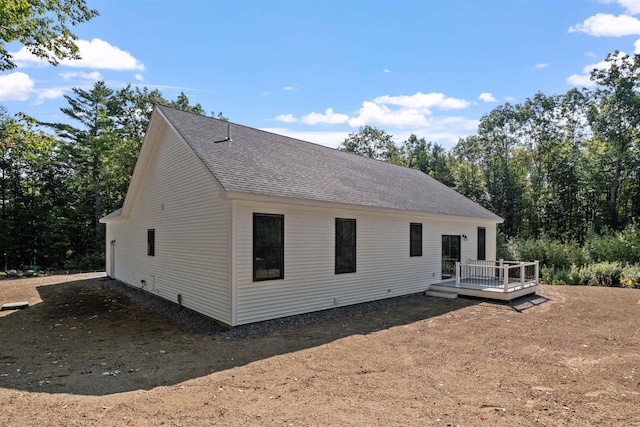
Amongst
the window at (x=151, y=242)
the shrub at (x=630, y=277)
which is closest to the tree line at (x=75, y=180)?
the window at (x=151, y=242)

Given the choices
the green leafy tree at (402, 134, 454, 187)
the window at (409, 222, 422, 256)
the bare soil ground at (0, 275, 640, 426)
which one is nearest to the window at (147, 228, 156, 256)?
the bare soil ground at (0, 275, 640, 426)

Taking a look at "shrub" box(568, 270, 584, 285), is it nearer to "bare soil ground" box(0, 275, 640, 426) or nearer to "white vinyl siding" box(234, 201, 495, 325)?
"bare soil ground" box(0, 275, 640, 426)

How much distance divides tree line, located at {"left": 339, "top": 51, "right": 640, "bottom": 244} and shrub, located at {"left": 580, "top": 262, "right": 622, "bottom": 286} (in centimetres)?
628

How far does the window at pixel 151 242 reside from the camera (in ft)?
37.3

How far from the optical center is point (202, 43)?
12578 millimetres

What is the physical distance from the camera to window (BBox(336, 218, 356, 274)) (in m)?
9.42

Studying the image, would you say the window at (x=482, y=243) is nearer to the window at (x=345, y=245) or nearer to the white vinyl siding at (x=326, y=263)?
the white vinyl siding at (x=326, y=263)

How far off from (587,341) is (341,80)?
1498cm

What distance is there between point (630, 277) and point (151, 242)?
60.0ft

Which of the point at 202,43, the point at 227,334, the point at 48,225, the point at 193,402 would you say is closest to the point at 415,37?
the point at 202,43

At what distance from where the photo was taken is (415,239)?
1184 centimetres

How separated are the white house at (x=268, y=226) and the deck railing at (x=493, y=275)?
704 mm

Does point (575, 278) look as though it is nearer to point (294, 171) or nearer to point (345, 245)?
point (345, 245)

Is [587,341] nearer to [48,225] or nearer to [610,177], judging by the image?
[610,177]
